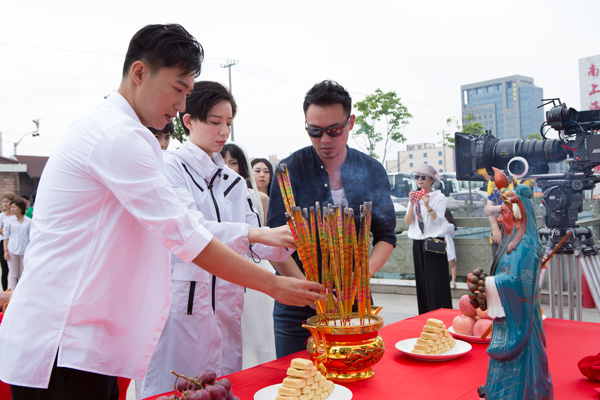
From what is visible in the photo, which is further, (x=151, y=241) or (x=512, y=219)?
(x=151, y=241)

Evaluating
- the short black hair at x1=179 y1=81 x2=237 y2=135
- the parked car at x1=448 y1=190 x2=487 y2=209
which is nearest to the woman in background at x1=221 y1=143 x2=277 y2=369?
the short black hair at x1=179 y1=81 x2=237 y2=135

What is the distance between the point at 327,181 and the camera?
6.88ft

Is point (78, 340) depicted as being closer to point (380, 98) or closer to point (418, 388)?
point (418, 388)

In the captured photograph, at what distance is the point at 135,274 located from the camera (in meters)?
1.31

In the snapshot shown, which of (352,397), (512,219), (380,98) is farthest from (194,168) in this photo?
(380,98)

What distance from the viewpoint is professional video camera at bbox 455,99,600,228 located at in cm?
257

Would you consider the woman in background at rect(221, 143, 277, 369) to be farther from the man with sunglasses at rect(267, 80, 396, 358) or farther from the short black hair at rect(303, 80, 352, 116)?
the short black hair at rect(303, 80, 352, 116)

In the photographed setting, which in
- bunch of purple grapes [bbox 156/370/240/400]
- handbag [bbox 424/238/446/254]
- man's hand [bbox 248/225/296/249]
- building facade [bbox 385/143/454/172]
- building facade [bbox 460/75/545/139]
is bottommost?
handbag [bbox 424/238/446/254]

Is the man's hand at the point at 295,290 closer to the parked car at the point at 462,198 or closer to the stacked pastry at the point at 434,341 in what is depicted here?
the stacked pastry at the point at 434,341

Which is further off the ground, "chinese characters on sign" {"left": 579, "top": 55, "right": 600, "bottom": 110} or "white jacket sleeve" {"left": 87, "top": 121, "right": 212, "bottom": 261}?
"chinese characters on sign" {"left": 579, "top": 55, "right": 600, "bottom": 110}

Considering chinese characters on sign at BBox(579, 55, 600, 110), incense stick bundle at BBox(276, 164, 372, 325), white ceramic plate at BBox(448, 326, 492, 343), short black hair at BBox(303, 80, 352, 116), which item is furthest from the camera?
chinese characters on sign at BBox(579, 55, 600, 110)

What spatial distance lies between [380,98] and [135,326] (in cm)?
1605

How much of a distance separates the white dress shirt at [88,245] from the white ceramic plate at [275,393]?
0.37 m

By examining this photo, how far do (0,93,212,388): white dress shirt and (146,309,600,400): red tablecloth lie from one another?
0.42m
